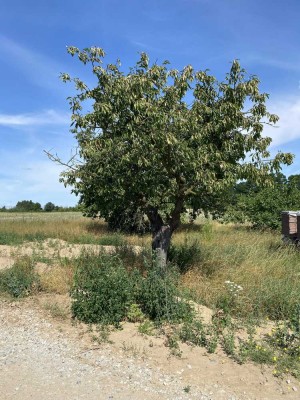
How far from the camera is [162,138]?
234 inches

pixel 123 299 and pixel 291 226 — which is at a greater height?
pixel 291 226

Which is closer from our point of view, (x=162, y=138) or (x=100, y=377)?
(x=100, y=377)

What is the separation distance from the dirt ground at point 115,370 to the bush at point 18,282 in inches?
50.2

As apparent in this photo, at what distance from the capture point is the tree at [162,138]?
623cm

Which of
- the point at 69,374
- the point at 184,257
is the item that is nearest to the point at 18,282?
the point at 69,374

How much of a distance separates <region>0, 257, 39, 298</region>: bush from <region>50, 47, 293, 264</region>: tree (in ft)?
5.72

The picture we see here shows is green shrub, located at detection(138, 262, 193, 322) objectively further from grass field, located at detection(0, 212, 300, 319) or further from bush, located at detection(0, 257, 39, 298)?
bush, located at detection(0, 257, 39, 298)

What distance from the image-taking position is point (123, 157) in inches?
236

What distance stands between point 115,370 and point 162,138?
10.5ft

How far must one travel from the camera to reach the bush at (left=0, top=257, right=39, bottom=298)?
6809 millimetres

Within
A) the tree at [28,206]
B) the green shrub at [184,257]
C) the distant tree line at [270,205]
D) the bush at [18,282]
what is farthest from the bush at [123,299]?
the tree at [28,206]

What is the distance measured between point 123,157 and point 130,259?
323 centimetres

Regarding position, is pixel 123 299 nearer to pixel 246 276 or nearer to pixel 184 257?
pixel 246 276

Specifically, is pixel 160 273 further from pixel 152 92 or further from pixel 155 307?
pixel 152 92
